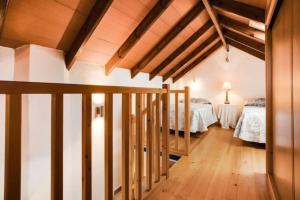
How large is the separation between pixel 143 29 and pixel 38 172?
207cm

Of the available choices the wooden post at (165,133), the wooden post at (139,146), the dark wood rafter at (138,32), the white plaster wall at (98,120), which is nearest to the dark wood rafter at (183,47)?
the white plaster wall at (98,120)

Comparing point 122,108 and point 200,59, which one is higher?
point 200,59

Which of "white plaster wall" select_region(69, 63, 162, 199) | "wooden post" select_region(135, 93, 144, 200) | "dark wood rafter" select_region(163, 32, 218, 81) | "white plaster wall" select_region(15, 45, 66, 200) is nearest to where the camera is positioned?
"wooden post" select_region(135, 93, 144, 200)

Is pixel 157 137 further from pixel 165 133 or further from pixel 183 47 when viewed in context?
pixel 183 47

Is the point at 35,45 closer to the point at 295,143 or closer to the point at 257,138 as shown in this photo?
the point at 295,143

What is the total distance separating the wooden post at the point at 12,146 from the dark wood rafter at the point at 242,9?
2.47m

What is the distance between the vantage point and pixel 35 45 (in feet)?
6.48

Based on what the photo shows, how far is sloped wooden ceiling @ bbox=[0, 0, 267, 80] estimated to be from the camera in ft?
5.60

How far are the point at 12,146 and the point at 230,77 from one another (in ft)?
18.4

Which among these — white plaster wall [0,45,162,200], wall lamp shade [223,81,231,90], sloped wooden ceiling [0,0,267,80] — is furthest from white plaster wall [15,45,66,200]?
wall lamp shade [223,81,231,90]

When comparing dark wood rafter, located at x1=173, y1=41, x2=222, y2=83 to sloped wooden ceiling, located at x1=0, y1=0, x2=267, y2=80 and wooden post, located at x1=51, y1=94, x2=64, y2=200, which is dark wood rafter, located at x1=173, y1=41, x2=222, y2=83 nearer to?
sloped wooden ceiling, located at x1=0, y1=0, x2=267, y2=80

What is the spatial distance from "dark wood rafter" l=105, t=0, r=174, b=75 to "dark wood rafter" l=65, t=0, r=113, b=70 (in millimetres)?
690

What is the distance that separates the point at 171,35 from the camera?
3051 mm

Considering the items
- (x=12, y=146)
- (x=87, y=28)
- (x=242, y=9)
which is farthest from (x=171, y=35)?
(x=12, y=146)
